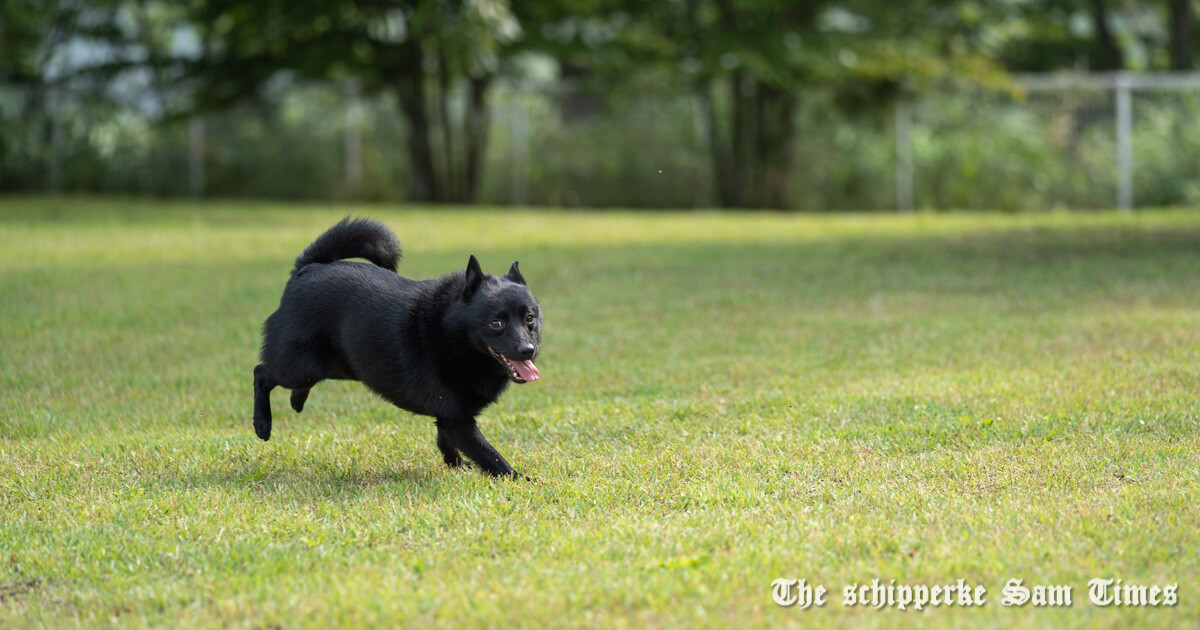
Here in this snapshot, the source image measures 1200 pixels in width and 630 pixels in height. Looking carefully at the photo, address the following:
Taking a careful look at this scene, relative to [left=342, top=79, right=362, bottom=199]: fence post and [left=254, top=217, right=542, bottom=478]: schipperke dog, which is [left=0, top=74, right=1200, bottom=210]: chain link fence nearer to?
[left=342, top=79, right=362, bottom=199]: fence post

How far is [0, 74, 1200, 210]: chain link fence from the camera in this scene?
19.2 metres

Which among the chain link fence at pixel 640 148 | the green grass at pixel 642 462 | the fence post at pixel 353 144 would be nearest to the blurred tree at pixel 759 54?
the chain link fence at pixel 640 148

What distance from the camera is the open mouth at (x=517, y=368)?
4.86 metres

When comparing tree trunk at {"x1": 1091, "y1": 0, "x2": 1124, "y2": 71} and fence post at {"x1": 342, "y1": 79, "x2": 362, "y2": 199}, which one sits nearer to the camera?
fence post at {"x1": 342, "y1": 79, "x2": 362, "y2": 199}

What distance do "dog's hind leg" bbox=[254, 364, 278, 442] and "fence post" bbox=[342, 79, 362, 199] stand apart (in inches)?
659

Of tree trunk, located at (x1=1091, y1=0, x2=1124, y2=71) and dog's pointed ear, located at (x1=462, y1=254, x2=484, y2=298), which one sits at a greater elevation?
tree trunk, located at (x1=1091, y1=0, x2=1124, y2=71)

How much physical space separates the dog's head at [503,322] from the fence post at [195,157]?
18.1 m

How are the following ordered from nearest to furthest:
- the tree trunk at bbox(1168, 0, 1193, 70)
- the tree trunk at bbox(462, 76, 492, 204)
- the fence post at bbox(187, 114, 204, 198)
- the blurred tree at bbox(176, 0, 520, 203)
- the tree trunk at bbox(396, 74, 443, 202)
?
the blurred tree at bbox(176, 0, 520, 203) → the tree trunk at bbox(396, 74, 443, 202) → the tree trunk at bbox(462, 76, 492, 204) → the fence post at bbox(187, 114, 204, 198) → the tree trunk at bbox(1168, 0, 1193, 70)

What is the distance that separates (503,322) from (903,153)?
16293 millimetres

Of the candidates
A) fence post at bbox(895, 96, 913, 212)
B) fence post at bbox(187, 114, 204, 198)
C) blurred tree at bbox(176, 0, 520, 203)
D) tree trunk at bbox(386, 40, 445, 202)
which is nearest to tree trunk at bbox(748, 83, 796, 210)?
fence post at bbox(895, 96, 913, 212)

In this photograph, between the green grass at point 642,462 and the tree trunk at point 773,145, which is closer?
the green grass at point 642,462

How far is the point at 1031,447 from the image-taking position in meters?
5.33

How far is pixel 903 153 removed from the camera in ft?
66.1

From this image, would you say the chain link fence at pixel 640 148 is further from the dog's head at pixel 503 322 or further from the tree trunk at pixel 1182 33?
the dog's head at pixel 503 322
